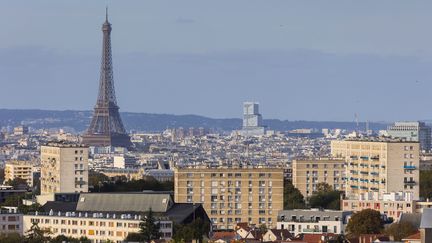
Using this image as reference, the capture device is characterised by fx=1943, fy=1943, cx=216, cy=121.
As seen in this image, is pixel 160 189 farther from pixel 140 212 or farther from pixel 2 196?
pixel 140 212

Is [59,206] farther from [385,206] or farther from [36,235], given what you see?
[36,235]

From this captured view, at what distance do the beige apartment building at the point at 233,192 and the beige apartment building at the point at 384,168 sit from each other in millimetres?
4590

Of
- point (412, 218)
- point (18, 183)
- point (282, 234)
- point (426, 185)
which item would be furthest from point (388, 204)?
point (18, 183)

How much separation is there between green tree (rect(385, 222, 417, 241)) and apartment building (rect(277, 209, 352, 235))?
21.0ft

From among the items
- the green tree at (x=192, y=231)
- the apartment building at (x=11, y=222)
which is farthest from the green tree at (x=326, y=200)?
the apartment building at (x=11, y=222)

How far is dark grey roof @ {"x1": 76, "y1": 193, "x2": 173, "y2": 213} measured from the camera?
8450cm

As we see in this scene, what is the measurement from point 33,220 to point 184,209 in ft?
21.5

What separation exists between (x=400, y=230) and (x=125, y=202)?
1990 cm

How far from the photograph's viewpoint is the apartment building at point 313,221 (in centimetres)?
7912

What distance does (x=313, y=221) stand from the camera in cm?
8075

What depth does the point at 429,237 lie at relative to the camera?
134ft

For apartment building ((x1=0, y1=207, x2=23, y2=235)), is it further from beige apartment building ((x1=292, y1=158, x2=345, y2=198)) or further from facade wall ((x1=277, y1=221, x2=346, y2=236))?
beige apartment building ((x1=292, y1=158, x2=345, y2=198))

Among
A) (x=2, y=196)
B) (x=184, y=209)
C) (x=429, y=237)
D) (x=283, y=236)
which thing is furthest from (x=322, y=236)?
(x=2, y=196)

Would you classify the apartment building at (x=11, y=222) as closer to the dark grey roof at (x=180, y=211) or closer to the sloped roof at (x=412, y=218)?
the dark grey roof at (x=180, y=211)
